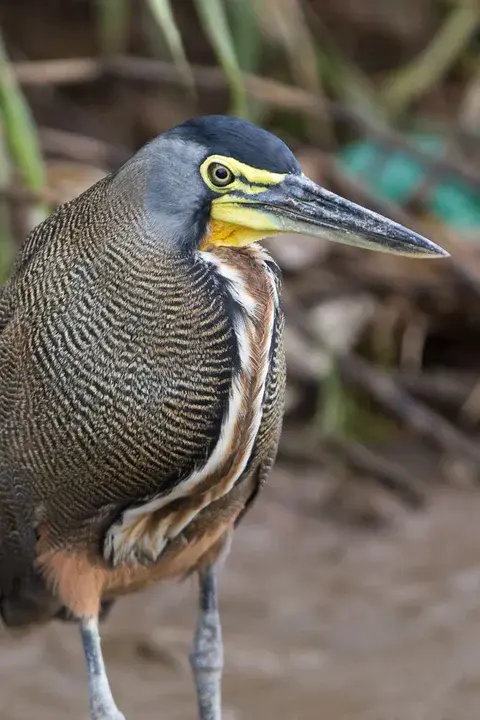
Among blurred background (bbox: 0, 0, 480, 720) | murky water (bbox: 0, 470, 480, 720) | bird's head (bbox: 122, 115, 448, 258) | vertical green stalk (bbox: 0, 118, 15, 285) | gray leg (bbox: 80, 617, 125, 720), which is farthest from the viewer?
vertical green stalk (bbox: 0, 118, 15, 285)

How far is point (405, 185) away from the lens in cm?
554

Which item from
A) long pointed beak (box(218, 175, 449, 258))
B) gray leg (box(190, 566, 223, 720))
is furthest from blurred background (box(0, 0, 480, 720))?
long pointed beak (box(218, 175, 449, 258))

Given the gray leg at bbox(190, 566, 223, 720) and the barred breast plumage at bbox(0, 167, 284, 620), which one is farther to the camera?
the gray leg at bbox(190, 566, 223, 720)

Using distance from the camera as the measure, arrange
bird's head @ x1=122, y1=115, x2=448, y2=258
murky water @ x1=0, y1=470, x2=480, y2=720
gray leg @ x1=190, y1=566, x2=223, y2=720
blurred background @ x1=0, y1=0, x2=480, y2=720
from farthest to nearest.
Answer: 1. blurred background @ x1=0, y1=0, x2=480, y2=720
2. murky water @ x1=0, y1=470, x2=480, y2=720
3. gray leg @ x1=190, y1=566, x2=223, y2=720
4. bird's head @ x1=122, y1=115, x2=448, y2=258

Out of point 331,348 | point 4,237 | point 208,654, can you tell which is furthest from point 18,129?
point 331,348

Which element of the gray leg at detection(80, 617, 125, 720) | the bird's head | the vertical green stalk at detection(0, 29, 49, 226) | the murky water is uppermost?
the bird's head

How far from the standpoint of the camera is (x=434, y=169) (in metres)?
5.02

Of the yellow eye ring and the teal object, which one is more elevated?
the yellow eye ring

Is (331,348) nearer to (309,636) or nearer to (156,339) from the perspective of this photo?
(309,636)

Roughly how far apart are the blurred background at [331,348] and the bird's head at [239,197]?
0.72 metres

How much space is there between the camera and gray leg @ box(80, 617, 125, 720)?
2.78 meters

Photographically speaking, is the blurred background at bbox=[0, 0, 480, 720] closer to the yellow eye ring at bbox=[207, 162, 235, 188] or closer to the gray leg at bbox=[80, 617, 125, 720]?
the yellow eye ring at bbox=[207, 162, 235, 188]

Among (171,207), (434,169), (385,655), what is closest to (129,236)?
(171,207)

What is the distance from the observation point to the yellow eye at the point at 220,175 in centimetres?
244
